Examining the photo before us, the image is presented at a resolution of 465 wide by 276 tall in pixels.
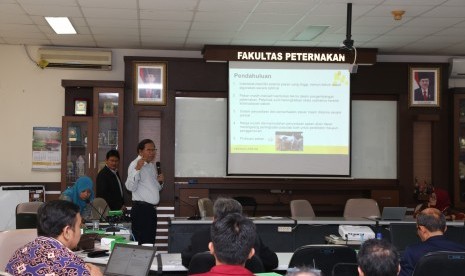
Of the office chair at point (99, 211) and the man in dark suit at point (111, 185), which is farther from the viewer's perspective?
the man in dark suit at point (111, 185)

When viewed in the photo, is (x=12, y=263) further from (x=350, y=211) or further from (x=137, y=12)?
(x=350, y=211)

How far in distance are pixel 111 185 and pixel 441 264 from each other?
5400mm

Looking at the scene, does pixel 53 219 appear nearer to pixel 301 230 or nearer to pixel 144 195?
pixel 301 230

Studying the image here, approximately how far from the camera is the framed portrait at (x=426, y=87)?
10.1m

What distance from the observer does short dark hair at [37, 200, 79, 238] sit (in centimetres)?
337

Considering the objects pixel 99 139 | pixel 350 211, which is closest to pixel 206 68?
pixel 99 139

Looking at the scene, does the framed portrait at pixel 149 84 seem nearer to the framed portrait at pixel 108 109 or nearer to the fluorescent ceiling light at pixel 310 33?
the framed portrait at pixel 108 109

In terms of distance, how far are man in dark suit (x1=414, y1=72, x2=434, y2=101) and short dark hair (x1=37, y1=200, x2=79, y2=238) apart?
7.77m

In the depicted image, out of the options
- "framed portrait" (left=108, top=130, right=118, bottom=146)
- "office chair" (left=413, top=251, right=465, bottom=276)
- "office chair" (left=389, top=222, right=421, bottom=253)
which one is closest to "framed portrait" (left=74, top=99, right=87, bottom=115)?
"framed portrait" (left=108, top=130, right=118, bottom=146)

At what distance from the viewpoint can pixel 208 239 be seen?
4.52 m

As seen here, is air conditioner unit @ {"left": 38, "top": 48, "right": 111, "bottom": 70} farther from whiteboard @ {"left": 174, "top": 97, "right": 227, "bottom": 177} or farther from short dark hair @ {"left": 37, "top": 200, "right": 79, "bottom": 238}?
short dark hair @ {"left": 37, "top": 200, "right": 79, "bottom": 238}

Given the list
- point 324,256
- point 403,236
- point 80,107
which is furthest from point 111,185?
point 324,256

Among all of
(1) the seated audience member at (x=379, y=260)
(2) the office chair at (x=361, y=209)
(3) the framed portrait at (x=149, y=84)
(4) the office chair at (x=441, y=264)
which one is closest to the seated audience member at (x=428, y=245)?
(4) the office chair at (x=441, y=264)

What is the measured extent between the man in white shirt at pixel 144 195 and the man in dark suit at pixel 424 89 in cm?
471
